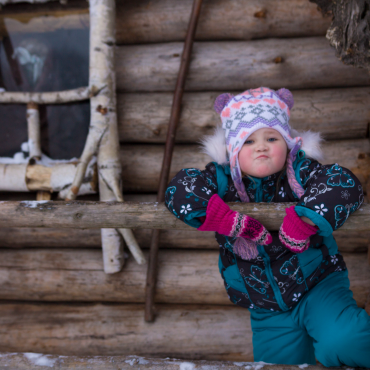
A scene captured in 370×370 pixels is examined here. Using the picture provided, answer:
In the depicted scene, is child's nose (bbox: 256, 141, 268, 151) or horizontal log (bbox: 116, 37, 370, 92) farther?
horizontal log (bbox: 116, 37, 370, 92)

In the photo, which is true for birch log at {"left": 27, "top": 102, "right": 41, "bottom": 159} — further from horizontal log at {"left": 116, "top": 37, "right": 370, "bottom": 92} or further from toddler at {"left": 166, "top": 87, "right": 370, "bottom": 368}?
toddler at {"left": 166, "top": 87, "right": 370, "bottom": 368}

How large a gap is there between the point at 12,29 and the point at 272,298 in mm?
2883

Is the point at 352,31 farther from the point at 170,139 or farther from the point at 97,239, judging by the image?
the point at 97,239

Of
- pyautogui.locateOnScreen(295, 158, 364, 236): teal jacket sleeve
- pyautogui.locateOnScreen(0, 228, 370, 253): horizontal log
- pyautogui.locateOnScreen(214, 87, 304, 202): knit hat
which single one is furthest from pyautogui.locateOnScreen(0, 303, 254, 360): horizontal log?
pyautogui.locateOnScreen(295, 158, 364, 236): teal jacket sleeve

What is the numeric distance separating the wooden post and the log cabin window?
2.34 feet

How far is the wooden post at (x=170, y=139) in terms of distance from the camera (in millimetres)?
2467

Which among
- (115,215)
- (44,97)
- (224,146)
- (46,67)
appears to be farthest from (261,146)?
(46,67)

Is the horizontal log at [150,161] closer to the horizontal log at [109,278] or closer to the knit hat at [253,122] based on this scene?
the horizontal log at [109,278]

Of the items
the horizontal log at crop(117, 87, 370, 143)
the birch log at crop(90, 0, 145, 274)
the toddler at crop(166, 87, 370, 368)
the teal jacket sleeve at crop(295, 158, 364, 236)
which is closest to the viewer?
the teal jacket sleeve at crop(295, 158, 364, 236)

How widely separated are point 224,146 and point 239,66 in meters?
1.22

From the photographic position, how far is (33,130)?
2621 millimetres

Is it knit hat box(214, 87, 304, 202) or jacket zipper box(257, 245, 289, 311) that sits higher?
knit hat box(214, 87, 304, 202)

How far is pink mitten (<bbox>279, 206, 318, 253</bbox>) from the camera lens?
1230 millimetres

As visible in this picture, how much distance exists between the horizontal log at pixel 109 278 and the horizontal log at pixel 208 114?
0.98 metres
